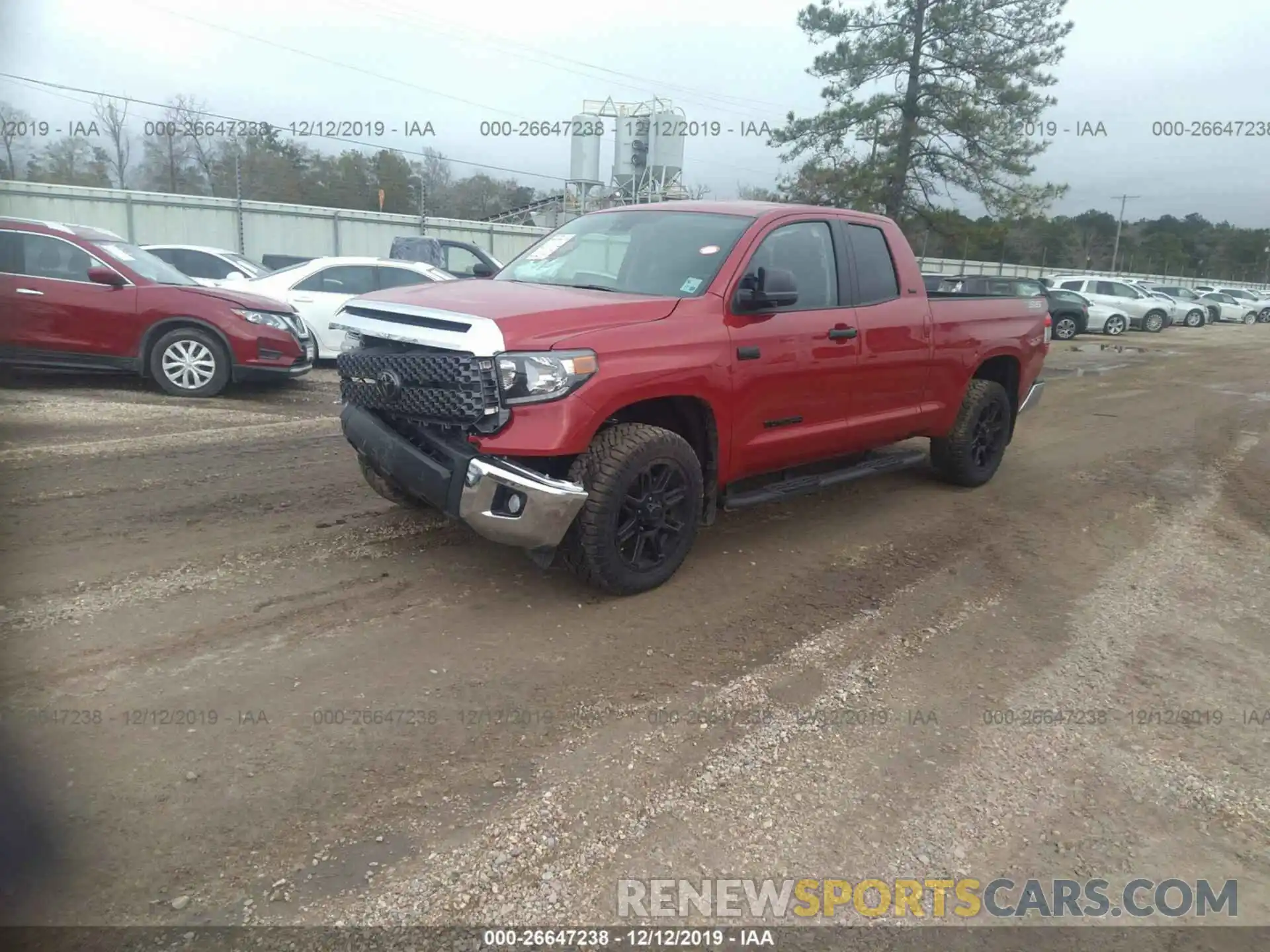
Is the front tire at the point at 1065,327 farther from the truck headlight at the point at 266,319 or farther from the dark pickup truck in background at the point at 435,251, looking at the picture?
the truck headlight at the point at 266,319

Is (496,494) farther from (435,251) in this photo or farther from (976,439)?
(435,251)

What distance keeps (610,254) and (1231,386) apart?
14491 millimetres

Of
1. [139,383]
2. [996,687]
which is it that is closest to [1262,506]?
[996,687]

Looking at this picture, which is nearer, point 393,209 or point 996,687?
point 996,687

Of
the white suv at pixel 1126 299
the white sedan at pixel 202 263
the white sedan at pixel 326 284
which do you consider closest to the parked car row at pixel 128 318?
the white sedan at pixel 326 284

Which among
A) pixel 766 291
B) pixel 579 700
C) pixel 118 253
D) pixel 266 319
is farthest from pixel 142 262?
pixel 579 700

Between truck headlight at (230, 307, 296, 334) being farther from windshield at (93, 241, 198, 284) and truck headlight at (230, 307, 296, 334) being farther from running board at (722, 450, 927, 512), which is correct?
running board at (722, 450, 927, 512)

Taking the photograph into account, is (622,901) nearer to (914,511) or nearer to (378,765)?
(378,765)

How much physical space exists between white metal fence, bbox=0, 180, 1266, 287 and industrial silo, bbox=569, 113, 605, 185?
632 centimetres

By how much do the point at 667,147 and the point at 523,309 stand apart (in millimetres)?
30154

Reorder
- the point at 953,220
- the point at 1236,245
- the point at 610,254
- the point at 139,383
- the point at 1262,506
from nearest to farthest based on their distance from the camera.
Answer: the point at 610,254 < the point at 1262,506 < the point at 139,383 < the point at 953,220 < the point at 1236,245

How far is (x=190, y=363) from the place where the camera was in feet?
29.5

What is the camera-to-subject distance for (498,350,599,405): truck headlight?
155 inches

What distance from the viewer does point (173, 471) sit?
6.25 meters
